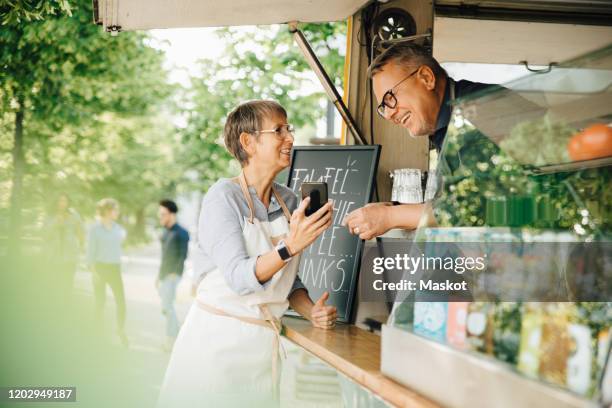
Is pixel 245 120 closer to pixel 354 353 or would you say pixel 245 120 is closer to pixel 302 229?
pixel 302 229

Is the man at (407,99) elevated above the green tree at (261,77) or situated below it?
below

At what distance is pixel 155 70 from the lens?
1159 centimetres

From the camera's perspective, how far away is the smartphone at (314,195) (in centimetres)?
240

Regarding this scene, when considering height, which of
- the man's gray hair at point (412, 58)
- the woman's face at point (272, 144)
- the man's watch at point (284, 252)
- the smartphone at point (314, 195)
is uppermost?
the man's gray hair at point (412, 58)

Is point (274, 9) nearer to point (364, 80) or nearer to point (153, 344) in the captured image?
point (364, 80)

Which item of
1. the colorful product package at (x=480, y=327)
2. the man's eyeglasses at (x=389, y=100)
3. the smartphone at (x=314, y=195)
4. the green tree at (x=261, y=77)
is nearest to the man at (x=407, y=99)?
the man's eyeglasses at (x=389, y=100)

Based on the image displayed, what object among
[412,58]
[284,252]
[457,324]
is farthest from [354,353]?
[412,58]

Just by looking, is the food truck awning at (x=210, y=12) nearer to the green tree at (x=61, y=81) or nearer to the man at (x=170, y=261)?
the green tree at (x=61, y=81)

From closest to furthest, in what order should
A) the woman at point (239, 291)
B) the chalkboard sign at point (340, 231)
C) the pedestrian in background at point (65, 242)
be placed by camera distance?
1. the woman at point (239, 291)
2. the chalkboard sign at point (340, 231)
3. the pedestrian in background at point (65, 242)

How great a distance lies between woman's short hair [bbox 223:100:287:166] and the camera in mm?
2580

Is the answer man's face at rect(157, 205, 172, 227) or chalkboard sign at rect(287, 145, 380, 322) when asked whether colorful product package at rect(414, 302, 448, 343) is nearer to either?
chalkboard sign at rect(287, 145, 380, 322)

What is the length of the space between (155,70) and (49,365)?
5993 millimetres

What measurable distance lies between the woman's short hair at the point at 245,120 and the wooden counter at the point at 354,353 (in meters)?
0.81

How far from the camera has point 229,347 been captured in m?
2.43
